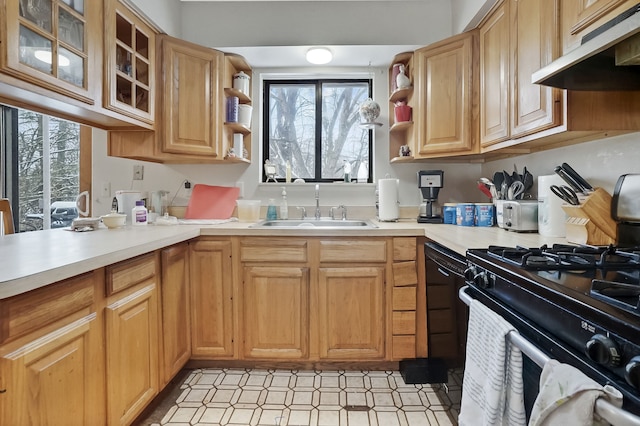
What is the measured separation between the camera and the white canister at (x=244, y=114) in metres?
2.46

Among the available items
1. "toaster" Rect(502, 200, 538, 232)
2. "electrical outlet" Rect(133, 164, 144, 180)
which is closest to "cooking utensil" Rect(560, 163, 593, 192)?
"toaster" Rect(502, 200, 538, 232)

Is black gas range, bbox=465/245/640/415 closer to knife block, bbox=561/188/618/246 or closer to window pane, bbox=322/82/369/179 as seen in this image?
knife block, bbox=561/188/618/246

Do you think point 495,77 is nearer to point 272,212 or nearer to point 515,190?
point 515,190

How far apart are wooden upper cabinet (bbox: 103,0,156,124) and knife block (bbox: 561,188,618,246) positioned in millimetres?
2152

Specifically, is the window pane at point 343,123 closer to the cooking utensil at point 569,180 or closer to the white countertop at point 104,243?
the white countertop at point 104,243

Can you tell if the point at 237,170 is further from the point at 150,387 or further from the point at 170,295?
the point at 150,387

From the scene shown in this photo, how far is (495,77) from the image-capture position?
6.03 ft

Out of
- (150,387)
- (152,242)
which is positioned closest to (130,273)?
(152,242)

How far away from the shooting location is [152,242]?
148 centimetres

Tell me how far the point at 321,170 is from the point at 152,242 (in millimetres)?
1521

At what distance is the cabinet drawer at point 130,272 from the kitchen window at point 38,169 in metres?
1.84

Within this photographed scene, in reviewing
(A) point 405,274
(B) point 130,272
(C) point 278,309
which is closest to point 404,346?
(A) point 405,274

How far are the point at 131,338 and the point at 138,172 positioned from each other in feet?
5.17

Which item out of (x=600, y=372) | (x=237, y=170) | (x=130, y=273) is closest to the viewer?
(x=600, y=372)
